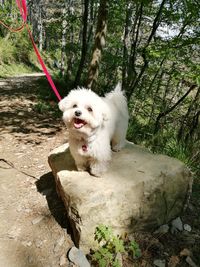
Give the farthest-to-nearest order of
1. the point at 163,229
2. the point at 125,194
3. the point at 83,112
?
1. the point at 163,229
2. the point at 125,194
3. the point at 83,112

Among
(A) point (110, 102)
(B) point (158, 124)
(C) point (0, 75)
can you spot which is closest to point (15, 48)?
(C) point (0, 75)

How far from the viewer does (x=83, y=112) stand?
2.97m

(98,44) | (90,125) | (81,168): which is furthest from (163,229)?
(98,44)

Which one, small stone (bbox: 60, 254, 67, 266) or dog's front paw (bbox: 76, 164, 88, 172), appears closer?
small stone (bbox: 60, 254, 67, 266)

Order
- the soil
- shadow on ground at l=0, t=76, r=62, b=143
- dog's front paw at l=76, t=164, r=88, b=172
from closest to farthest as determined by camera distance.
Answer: the soil < dog's front paw at l=76, t=164, r=88, b=172 < shadow on ground at l=0, t=76, r=62, b=143

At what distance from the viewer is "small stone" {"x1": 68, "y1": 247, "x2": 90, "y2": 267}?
10.1ft

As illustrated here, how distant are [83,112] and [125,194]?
109 cm

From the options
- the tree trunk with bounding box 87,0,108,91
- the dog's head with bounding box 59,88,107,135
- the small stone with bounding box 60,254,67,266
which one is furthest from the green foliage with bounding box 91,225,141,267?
the tree trunk with bounding box 87,0,108,91

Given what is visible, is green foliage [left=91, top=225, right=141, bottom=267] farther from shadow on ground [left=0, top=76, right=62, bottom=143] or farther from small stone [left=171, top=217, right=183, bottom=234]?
shadow on ground [left=0, top=76, right=62, bottom=143]

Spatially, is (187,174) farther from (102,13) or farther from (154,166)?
(102,13)

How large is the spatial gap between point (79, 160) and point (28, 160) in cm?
214

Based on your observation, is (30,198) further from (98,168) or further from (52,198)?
(98,168)

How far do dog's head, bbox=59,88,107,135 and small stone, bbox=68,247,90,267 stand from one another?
1.32 metres

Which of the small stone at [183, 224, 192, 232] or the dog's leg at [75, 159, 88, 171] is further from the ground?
the dog's leg at [75, 159, 88, 171]
